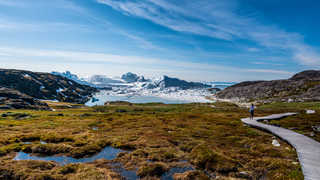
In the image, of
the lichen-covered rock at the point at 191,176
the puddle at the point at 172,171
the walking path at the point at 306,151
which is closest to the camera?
the walking path at the point at 306,151

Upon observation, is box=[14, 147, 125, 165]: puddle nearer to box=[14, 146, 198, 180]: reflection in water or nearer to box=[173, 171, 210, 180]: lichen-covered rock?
box=[14, 146, 198, 180]: reflection in water

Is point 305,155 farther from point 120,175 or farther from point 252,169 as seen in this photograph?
point 120,175

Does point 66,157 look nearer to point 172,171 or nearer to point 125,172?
point 125,172

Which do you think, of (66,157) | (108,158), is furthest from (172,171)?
(66,157)

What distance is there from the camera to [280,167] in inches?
664

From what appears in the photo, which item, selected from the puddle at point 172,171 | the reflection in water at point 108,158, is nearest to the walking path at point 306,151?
the puddle at point 172,171

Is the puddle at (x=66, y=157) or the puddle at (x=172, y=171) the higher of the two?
the puddle at (x=172, y=171)

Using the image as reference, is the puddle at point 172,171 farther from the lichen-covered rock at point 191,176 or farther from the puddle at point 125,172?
the puddle at point 125,172

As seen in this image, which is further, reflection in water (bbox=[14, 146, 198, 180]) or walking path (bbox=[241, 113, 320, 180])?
reflection in water (bbox=[14, 146, 198, 180])

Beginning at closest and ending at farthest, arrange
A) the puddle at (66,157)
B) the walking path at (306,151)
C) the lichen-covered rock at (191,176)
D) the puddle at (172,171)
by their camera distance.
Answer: the walking path at (306,151) → the lichen-covered rock at (191,176) → the puddle at (172,171) → the puddle at (66,157)

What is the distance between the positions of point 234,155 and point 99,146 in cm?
1967

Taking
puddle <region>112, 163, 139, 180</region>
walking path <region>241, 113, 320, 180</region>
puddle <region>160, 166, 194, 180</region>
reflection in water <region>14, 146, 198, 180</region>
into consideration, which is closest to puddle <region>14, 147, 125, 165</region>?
reflection in water <region>14, 146, 198, 180</region>

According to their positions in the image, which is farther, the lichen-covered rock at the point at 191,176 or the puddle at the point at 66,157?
the puddle at the point at 66,157

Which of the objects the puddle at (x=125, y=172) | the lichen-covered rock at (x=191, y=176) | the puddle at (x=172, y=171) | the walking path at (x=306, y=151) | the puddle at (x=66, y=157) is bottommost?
the puddle at (x=66, y=157)
